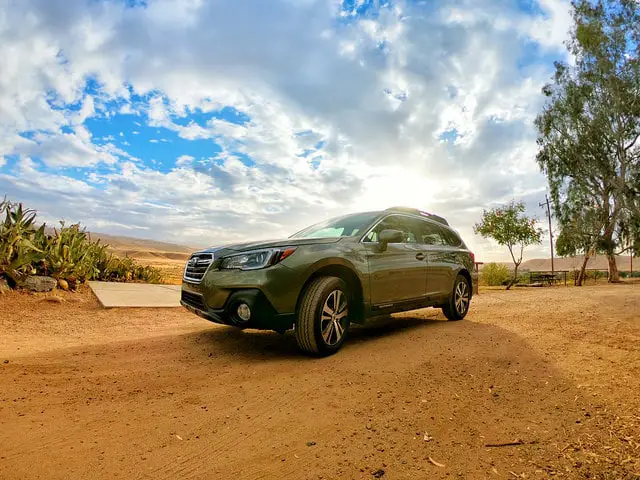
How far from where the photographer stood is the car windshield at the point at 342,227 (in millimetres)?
4973

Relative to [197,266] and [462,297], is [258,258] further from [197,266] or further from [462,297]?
[462,297]

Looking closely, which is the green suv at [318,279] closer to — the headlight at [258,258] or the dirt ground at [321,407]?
the headlight at [258,258]

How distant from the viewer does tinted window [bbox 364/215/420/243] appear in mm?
5041

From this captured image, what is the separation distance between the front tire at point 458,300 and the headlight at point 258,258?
345 centimetres

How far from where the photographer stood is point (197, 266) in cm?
454

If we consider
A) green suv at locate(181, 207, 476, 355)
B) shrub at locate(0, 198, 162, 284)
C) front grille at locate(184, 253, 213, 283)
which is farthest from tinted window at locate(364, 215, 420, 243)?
shrub at locate(0, 198, 162, 284)

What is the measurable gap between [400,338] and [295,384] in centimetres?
211

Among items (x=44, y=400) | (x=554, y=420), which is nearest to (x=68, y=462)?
(x=44, y=400)

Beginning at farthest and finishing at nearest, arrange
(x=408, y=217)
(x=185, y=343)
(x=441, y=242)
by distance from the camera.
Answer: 1. (x=441, y=242)
2. (x=408, y=217)
3. (x=185, y=343)

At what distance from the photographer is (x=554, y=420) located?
2539 mm

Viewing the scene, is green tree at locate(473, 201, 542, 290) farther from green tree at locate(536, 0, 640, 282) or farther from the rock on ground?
the rock on ground

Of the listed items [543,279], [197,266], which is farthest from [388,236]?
[543,279]

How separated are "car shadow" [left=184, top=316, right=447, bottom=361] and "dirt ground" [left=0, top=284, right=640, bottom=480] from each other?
42 millimetres

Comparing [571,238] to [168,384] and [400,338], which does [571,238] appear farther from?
[168,384]
